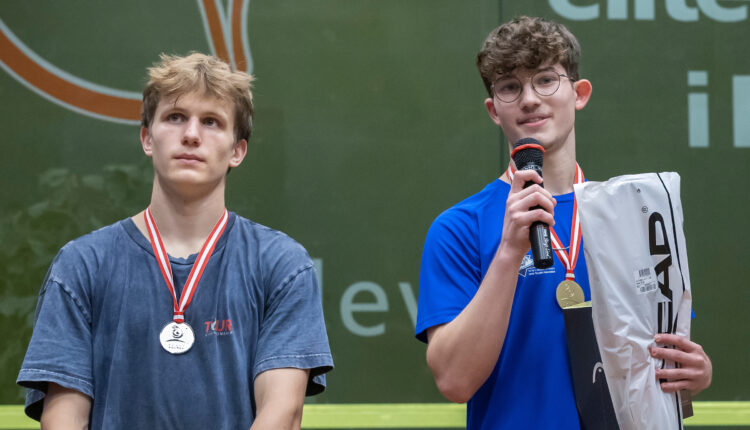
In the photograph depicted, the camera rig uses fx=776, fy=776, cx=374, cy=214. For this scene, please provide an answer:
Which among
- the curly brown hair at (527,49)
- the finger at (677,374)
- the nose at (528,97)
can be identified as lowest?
the finger at (677,374)

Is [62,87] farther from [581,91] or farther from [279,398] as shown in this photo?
[581,91]

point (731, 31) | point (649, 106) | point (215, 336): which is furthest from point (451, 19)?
point (215, 336)

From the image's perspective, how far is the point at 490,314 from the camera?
2088 millimetres

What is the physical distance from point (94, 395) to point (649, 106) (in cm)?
316

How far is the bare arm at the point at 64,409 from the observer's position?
2182mm

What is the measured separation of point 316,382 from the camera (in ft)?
7.97

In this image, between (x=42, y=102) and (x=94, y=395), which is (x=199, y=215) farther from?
(x=42, y=102)

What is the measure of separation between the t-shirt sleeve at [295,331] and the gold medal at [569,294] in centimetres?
73

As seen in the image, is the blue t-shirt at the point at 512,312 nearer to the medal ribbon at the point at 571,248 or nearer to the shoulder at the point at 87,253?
the medal ribbon at the point at 571,248

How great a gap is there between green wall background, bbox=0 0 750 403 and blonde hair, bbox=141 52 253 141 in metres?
1.43

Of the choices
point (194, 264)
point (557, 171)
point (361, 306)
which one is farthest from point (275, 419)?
point (361, 306)

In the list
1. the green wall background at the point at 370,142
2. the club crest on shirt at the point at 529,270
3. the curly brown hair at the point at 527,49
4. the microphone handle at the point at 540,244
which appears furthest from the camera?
the green wall background at the point at 370,142

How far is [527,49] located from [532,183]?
54 cm

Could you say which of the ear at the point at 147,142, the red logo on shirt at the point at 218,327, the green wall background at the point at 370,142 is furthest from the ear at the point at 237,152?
the green wall background at the point at 370,142
